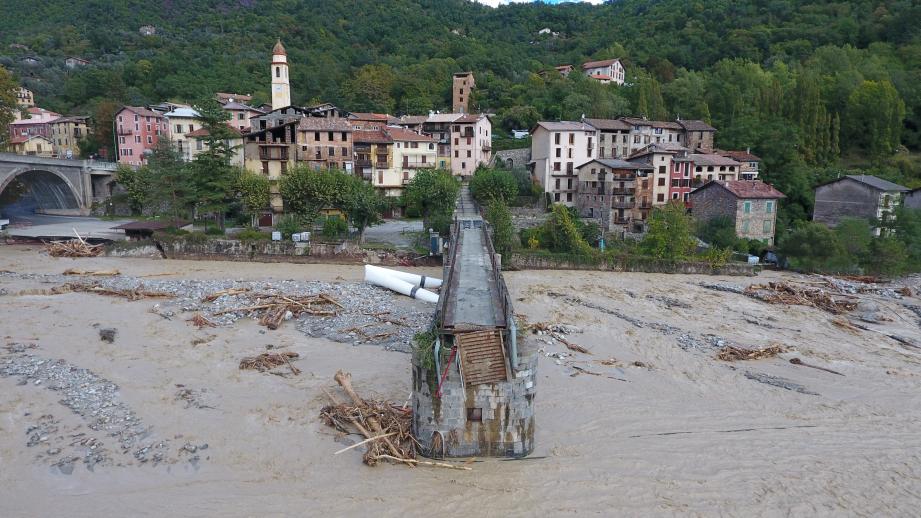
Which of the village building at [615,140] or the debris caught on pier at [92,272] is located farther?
the village building at [615,140]

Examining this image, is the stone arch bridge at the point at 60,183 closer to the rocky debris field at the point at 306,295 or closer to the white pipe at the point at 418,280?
the rocky debris field at the point at 306,295

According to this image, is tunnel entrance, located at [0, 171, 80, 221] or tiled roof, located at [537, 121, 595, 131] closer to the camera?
tiled roof, located at [537, 121, 595, 131]

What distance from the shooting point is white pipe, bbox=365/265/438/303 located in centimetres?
2698

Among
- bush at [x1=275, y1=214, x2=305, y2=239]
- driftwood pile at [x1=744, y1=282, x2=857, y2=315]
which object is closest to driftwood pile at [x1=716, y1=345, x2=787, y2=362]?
driftwood pile at [x1=744, y1=282, x2=857, y2=315]

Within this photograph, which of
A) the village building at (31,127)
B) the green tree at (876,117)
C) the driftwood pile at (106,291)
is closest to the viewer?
the driftwood pile at (106,291)

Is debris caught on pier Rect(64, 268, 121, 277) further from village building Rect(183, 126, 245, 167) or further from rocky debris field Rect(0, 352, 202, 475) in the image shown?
rocky debris field Rect(0, 352, 202, 475)

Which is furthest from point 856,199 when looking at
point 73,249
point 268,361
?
point 73,249

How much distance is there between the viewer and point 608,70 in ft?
276

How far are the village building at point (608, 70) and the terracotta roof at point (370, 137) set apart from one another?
43.3 m

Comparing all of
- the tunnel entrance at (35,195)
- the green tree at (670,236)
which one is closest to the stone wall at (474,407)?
the green tree at (670,236)

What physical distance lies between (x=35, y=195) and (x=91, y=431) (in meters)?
52.5

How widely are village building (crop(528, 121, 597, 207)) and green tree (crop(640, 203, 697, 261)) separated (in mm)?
13678

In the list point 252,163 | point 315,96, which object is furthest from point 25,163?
point 315,96

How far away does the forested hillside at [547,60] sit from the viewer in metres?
57.0
